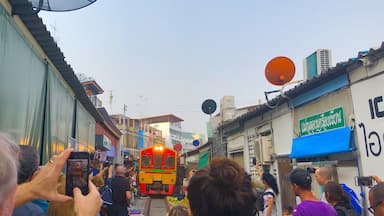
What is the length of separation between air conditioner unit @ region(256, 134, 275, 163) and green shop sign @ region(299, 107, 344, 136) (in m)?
1.94

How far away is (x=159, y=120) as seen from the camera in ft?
247

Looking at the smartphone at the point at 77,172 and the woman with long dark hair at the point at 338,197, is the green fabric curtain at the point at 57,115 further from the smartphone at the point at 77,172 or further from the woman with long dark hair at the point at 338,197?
the woman with long dark hair at the point at 338,197

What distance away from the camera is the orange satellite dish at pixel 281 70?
7988 millimetres

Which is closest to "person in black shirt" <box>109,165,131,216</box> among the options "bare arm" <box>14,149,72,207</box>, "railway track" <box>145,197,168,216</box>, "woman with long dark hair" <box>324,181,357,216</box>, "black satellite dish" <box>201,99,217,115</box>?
"woman with long dark hair" <box>324,181,357,216</box>

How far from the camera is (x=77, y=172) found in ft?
5.96

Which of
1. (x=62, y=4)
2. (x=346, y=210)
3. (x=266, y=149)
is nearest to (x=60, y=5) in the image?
(x=62, y=4)

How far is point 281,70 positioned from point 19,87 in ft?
19.4

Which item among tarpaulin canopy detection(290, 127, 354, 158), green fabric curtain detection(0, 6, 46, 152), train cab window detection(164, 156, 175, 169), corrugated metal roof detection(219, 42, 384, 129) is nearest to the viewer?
green fabric curtain detection(0, 6, 46, 152)

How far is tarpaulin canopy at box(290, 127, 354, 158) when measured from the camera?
17.5 ft

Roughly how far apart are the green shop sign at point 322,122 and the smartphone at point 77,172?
500cm

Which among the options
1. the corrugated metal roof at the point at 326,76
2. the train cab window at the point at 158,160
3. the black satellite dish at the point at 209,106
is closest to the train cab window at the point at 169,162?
the train cab window at the point at 158,160

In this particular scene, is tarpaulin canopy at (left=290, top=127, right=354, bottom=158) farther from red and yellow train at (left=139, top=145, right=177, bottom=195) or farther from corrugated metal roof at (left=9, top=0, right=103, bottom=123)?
red and yellow train at (left=139, top=145, right=177, bottom=195)

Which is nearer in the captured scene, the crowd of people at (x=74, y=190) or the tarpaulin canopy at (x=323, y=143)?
the crowd of people at (x=74, y=190)

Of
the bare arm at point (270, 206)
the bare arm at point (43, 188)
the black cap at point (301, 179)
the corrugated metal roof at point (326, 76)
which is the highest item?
the corrugated metal roof at point (326, 76)
